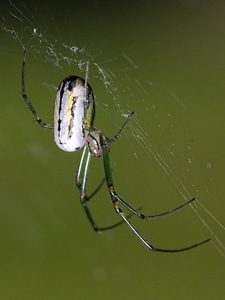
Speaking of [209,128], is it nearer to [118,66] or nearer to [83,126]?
[118,66]

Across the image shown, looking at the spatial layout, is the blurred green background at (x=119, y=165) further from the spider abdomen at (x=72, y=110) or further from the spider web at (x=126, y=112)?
the spider abdomen at (x=72, y=110)

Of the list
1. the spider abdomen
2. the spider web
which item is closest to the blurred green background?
the spider web

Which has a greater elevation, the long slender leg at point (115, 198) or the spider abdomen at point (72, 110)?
the spider abdomen at point (72, 110)

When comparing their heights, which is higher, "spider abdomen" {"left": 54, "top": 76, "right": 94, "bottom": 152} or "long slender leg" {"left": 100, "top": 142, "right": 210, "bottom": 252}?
"spider abdomen" {"left": 54, "top": 76, "right": 94, "bottom": 152}

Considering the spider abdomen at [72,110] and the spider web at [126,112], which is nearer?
the spider abdomen at [72,110]

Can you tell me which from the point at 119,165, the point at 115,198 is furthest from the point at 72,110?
the point at 119,165

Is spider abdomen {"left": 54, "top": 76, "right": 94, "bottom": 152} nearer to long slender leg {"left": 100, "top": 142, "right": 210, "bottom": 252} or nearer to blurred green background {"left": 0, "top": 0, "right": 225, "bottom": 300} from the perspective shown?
long slender leg {"left": 100, "top": 142, "right": 210, "bottom": 252}

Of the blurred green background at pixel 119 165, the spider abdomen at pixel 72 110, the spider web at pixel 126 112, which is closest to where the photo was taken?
the spider abdomen at pixel 72 110

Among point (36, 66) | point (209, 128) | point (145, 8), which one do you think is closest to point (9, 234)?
point (36, 66)

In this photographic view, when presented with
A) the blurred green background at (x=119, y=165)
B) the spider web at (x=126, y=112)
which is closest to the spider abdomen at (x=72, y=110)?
the spider web at (x=126, y=112)
